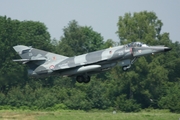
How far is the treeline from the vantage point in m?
52.4

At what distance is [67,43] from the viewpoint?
79.4 m

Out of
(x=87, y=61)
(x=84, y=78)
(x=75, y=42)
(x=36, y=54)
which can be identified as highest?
(x=75, y=42)

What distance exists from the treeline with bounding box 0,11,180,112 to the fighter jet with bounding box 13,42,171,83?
1028cm

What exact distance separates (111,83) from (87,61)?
23611mm

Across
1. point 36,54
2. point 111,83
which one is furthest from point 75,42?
point 36,54

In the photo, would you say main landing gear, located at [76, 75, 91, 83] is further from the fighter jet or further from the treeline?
the treeline

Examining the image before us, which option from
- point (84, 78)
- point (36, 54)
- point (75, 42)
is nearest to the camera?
point (84, 78)

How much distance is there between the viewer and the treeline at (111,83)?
5241 cm

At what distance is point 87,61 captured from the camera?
124 ft

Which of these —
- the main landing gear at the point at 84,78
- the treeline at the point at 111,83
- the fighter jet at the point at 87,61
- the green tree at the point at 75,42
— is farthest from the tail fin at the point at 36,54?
the green tree at the point at 75,42

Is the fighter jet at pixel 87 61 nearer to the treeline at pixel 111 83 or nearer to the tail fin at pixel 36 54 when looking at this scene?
the tail fin at pixel 36 54

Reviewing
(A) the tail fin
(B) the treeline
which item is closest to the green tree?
(B) the treeline

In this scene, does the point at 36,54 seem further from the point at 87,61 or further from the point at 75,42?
the point at 75,42

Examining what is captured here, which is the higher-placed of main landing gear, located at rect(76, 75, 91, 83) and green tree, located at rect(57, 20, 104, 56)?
green tree, located at rect(57, 20, 104, 56)
